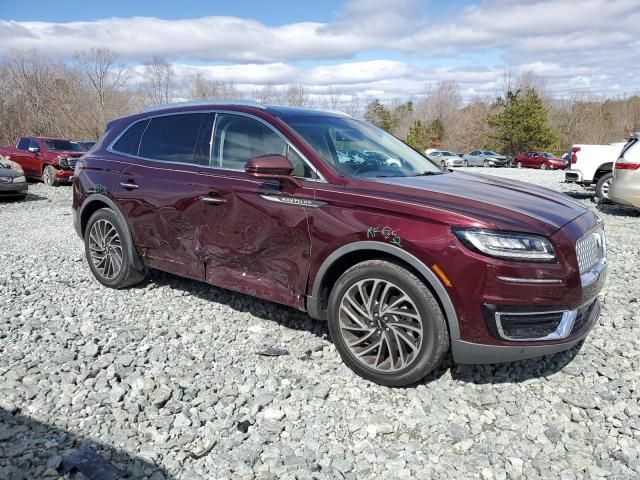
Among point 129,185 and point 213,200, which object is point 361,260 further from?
point 129,185

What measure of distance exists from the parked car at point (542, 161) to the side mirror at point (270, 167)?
130ft

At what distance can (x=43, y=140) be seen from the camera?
17453 millimetres

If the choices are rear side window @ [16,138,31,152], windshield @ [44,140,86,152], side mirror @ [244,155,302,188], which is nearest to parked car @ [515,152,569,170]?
windshield @ [44,140,86,152]

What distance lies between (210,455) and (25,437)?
1037mm

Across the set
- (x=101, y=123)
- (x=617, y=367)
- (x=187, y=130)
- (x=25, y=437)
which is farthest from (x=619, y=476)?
(x=101, y=123)

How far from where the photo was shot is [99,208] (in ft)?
17.3

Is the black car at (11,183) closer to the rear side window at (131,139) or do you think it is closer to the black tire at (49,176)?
the black tire at (49,176)

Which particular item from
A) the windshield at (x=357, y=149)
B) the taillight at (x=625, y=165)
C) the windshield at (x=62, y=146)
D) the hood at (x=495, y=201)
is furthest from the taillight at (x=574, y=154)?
the windshield at (x=62, y=146)

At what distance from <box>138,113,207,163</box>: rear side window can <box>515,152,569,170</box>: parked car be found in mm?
39273

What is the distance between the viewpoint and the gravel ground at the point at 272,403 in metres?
2.67

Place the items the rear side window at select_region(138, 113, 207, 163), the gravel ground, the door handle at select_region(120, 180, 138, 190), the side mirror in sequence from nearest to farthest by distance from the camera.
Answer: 1. the gravel ground
2. the side mirror
3. the rear side window at select_region(138, 113, 207, 163)
4. the door handle at select_region(120, 180, 138, 190)

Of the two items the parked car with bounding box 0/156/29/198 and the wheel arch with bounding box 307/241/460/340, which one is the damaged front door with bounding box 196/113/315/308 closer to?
the wheel arch with bounding box 307/241/460/340

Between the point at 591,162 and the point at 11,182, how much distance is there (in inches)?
590

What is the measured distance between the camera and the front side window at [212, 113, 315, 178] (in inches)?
152
